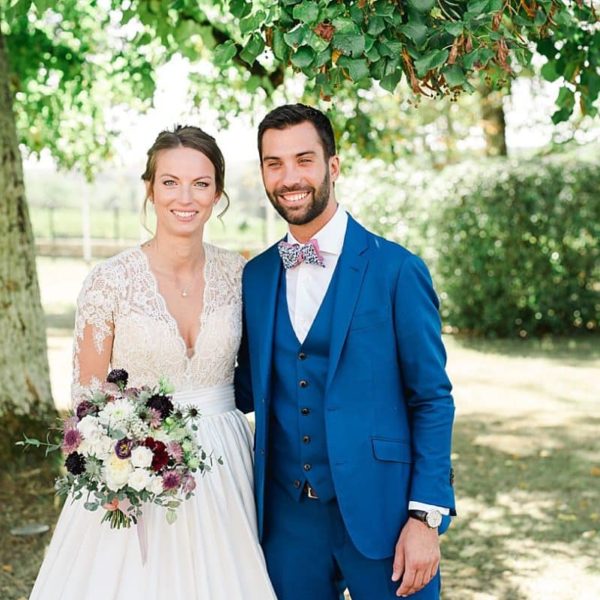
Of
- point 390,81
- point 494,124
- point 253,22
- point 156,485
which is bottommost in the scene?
point 156,485

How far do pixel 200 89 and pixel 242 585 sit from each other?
6.87 metres

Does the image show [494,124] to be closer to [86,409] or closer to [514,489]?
[514,489]

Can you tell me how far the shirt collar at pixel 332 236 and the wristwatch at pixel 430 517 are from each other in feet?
2.84

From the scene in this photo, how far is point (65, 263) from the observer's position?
2502 centimetres

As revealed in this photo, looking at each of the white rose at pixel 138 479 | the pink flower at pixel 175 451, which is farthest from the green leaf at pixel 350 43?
the white rose at pixel 138 479

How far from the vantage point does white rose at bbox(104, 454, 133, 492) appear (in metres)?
2.64

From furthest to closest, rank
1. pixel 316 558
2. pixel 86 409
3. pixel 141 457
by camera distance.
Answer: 1. pixel 316 558
2. pixel 86 409
3. pixel 141 457

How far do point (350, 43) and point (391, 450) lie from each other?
1.26m

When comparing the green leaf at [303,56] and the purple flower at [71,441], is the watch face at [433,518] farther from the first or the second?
the green leaf at [303,56]

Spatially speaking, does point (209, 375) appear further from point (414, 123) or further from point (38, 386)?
point (414, 123)

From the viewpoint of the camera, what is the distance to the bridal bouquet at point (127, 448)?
2.65m

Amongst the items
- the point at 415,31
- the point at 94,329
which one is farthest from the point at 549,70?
the point at 94,329

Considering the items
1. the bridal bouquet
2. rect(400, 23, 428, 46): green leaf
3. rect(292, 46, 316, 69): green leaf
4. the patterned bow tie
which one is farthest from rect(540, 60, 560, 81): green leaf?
the bridal bouquet

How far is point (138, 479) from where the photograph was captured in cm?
263
